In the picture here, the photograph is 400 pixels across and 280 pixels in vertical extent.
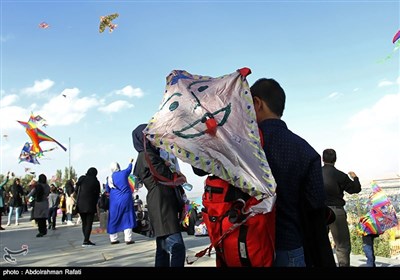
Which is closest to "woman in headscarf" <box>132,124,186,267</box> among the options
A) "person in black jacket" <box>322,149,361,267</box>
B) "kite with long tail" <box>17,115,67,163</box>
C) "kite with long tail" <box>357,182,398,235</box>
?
"person in black jacket" <box>322,149,361,267</box>

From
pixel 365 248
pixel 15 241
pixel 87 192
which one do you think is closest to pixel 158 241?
pixel 365 248

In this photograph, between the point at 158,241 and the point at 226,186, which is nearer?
the point at 226,186

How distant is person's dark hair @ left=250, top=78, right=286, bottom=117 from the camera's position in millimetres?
1812

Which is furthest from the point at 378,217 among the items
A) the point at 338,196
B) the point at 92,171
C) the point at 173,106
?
the point at 92,171

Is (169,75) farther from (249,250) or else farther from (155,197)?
(155,197)

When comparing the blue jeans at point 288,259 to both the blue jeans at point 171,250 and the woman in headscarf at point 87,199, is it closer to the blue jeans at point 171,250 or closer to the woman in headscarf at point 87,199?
the blue jeans at point 171,250

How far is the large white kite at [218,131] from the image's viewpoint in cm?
158

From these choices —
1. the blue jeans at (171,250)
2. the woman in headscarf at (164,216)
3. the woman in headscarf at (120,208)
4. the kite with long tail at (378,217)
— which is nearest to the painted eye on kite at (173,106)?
the woman in headscarf at (164,216)

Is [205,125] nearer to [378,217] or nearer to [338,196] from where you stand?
[338,196]

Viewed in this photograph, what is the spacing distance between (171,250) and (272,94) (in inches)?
73.6

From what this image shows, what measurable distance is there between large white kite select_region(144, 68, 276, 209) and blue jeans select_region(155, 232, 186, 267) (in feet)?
5.49

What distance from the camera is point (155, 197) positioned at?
3.21m

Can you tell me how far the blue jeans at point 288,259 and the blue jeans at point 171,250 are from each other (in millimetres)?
1524

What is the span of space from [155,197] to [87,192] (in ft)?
16.0
